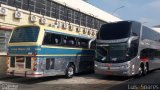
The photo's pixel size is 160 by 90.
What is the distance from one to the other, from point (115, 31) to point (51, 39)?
4.16m

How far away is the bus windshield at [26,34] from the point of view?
1499 centimetres

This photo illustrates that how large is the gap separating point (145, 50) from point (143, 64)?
3.15ft

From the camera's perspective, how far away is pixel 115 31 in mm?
17609

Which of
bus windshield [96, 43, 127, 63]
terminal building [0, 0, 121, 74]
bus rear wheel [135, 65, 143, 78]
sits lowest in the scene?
bus rear wheel [135, 65, 143, 78]

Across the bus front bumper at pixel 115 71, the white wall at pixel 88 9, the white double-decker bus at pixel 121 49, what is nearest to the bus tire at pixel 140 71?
the white double-decker bus at pixel 121 49

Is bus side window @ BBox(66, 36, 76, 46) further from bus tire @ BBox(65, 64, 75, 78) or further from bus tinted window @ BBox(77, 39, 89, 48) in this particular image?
bus tire @ BBox(65, 64, 75, 78)

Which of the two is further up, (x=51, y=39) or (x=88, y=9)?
(x=88, y=9)

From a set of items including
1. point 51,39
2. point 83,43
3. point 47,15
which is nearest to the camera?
point 51,39

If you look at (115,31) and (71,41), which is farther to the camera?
(71,41)

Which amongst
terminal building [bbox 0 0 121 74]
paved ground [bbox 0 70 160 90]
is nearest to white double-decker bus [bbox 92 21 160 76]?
paved ground [bbox 0 70 160 90]

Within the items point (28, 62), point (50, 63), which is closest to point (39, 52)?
point (28, 62)

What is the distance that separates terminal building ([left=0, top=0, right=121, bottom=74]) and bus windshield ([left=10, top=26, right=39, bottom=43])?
270 centimetres

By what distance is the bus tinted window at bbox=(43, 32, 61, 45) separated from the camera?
1538cm

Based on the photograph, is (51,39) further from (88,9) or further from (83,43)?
(88,9)
